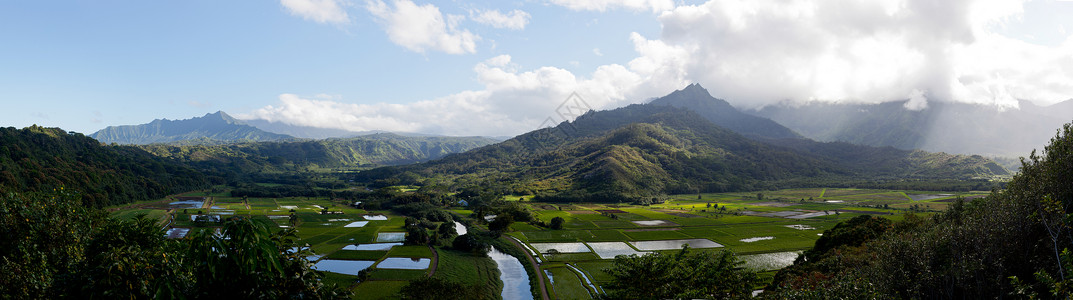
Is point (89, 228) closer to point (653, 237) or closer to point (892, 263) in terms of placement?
point (892, 263)

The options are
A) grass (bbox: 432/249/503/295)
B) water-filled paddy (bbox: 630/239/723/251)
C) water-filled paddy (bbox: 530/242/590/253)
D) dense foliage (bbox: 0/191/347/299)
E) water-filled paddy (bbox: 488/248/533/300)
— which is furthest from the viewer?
water-filled paddy (bbox: 630/239/723/251)

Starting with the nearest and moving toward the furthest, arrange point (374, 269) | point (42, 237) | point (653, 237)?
point (42, 237)
point (374, 269)
point (653, 237)

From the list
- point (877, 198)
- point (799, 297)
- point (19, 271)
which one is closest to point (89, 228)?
point (19, 271)

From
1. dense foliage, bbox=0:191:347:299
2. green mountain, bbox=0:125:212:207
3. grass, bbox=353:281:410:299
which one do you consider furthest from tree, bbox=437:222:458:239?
green mountain, bbox=0:125:212:207

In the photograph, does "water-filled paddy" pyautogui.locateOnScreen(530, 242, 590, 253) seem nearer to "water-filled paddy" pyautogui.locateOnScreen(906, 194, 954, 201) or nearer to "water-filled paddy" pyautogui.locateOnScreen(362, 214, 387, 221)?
"water-filled paddy" pyautogui.locateOnScreen(362, 214, 387, 221)

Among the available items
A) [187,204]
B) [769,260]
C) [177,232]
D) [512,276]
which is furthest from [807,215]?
[187,204]

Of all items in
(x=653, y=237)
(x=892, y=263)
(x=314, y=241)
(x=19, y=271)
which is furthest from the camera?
(x=653, y=237)
